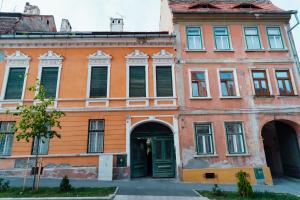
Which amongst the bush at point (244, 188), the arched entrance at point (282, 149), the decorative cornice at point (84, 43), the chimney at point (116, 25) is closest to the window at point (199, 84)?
the decorative cornice at point (84, 43)

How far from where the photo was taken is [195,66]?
12836 millimetres

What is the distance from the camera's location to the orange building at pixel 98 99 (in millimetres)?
10875

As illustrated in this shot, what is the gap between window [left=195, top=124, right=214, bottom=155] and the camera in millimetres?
11484

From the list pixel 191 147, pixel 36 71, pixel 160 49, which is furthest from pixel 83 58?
pixel 191 147

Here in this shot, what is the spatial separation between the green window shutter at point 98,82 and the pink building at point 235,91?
4696 mm

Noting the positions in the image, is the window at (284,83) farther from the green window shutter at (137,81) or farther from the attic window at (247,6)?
the green window shutter at (137,81)

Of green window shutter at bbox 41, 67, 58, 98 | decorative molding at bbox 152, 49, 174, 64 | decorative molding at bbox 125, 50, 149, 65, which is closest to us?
green window shutter at bbox 41, 67, 58, 98

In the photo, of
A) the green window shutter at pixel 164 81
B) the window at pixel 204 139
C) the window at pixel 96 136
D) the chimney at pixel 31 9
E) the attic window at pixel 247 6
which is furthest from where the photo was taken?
the chimney at pixel 31 9

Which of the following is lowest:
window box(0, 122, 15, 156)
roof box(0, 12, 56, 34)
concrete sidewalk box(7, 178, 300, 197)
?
concrete sidewalk box(7, 178, 300, 197)

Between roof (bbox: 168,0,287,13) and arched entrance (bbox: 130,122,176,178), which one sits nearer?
arched entrance (bbox: 130,122,176,178)

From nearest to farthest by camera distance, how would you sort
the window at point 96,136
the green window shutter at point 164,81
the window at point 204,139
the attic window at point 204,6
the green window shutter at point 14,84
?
the window at point 96,136, the window at point 204,139, the green window shutter at point 14,84, the green window shutter at point 164,81, the attic window at point 204,6

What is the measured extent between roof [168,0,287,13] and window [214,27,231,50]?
3.99 ft

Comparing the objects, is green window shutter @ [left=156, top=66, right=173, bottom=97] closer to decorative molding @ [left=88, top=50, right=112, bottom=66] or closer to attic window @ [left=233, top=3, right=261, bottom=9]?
decorative molding @ [left=88, top=50, right=112, bottom=66]

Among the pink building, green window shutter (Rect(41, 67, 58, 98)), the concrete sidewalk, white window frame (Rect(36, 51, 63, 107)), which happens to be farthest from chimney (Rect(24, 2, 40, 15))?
the concrete sidewalk
